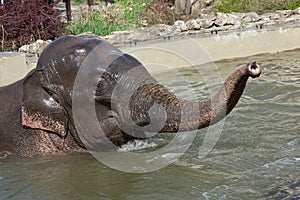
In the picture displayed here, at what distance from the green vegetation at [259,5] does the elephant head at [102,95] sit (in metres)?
13.9

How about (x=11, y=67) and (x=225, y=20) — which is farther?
(x=225, y=20)

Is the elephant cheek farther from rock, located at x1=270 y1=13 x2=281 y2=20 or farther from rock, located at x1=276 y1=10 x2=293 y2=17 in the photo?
rock, located at x1=276 y1=10 x2=293 y2=17

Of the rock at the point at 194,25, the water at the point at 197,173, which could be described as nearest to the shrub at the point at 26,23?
the rock at the point at 194,25

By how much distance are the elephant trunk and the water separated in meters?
0.58

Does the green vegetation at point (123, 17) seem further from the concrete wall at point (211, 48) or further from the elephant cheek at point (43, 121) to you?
the elephant cheek at point (43, 121)

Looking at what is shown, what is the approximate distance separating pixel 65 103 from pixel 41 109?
27cm

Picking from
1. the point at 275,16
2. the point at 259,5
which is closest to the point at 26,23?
the point at 275,16

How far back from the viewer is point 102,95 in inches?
243

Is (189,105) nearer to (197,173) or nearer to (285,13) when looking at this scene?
(197,173)

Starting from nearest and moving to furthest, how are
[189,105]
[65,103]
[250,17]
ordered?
[189,105] < [65,103] < [250,17]

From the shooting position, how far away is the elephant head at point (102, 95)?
572cm

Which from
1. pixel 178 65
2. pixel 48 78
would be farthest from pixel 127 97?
pixel 178 65

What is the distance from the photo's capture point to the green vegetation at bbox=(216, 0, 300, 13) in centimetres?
1978

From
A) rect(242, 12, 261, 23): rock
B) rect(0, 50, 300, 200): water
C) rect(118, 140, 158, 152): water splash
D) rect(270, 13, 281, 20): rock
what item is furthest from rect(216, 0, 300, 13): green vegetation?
rect(118, 140, 158, 152): water splash
